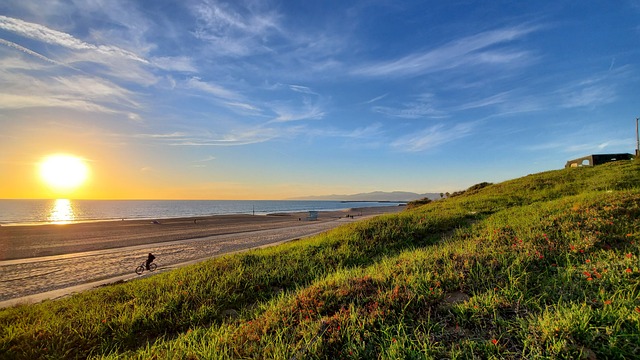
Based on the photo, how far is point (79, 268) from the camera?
60.3 ft

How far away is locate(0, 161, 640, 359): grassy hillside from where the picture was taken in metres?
3.68

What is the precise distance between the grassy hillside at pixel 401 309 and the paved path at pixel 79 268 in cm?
816

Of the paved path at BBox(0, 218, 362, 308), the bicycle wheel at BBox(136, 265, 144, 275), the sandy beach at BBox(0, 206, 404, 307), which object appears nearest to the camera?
the paved path at BBox(0, 218, 362, 308)

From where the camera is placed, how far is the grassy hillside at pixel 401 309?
3.68m

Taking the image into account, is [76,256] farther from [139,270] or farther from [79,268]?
[139,270]

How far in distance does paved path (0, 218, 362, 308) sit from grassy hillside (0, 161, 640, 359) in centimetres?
816

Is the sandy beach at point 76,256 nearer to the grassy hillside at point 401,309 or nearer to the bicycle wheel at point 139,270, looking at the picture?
the bicycle wheel at point 139,270

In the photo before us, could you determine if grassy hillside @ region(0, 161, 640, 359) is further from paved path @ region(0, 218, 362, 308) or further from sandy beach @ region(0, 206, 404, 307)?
sandy beach @ region(0, 206, 404, 307)

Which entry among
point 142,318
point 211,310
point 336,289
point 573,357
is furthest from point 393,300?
point 142,318

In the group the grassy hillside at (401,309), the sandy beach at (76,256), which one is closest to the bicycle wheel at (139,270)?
the sandy beach at (76,256)

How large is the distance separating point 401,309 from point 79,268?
21.9 metres

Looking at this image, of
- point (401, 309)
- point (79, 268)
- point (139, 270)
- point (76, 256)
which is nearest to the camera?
point (401, 309)

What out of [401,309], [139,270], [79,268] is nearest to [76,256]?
[79,268]

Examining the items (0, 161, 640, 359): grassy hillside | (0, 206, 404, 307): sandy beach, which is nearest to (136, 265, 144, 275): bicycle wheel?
(0, 206, 404, 307): sandy beach
